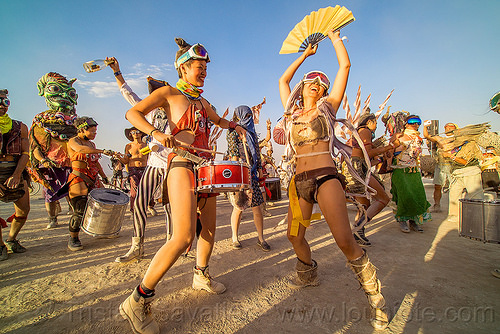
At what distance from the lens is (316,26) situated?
279 centimetres

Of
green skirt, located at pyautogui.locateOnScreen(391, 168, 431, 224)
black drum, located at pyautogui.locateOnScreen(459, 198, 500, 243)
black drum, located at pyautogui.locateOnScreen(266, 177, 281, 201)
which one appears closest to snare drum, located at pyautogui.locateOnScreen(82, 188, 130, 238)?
black drum, located at pyautogui.locateOnScreen(459, 198, 500, 243)

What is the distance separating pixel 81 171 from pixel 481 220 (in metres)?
6.30

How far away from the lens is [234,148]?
4570 mm

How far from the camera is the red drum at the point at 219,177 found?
2199 mm

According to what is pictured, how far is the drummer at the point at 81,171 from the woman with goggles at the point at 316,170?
385 cm

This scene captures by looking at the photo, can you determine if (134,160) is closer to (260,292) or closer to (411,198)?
(260,292)

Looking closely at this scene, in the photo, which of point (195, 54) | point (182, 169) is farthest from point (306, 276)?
point (195, 54)

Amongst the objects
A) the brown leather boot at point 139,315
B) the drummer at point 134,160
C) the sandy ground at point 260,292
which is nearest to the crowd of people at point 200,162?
the brown leather boot at point 139,315

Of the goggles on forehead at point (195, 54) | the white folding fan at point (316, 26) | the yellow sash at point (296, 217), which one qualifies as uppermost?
the white folding fan at point (316, 26)

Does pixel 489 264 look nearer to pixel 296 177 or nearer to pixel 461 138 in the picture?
pixel 296 177

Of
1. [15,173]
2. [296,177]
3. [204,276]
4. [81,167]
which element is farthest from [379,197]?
[15,173]

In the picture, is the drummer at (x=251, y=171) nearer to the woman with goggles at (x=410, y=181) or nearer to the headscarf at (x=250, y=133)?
the headscarf at (x=250, y=133)

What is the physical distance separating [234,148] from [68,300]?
126 inches

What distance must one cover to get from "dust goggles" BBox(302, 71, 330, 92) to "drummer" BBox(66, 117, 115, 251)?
13.2 feet
